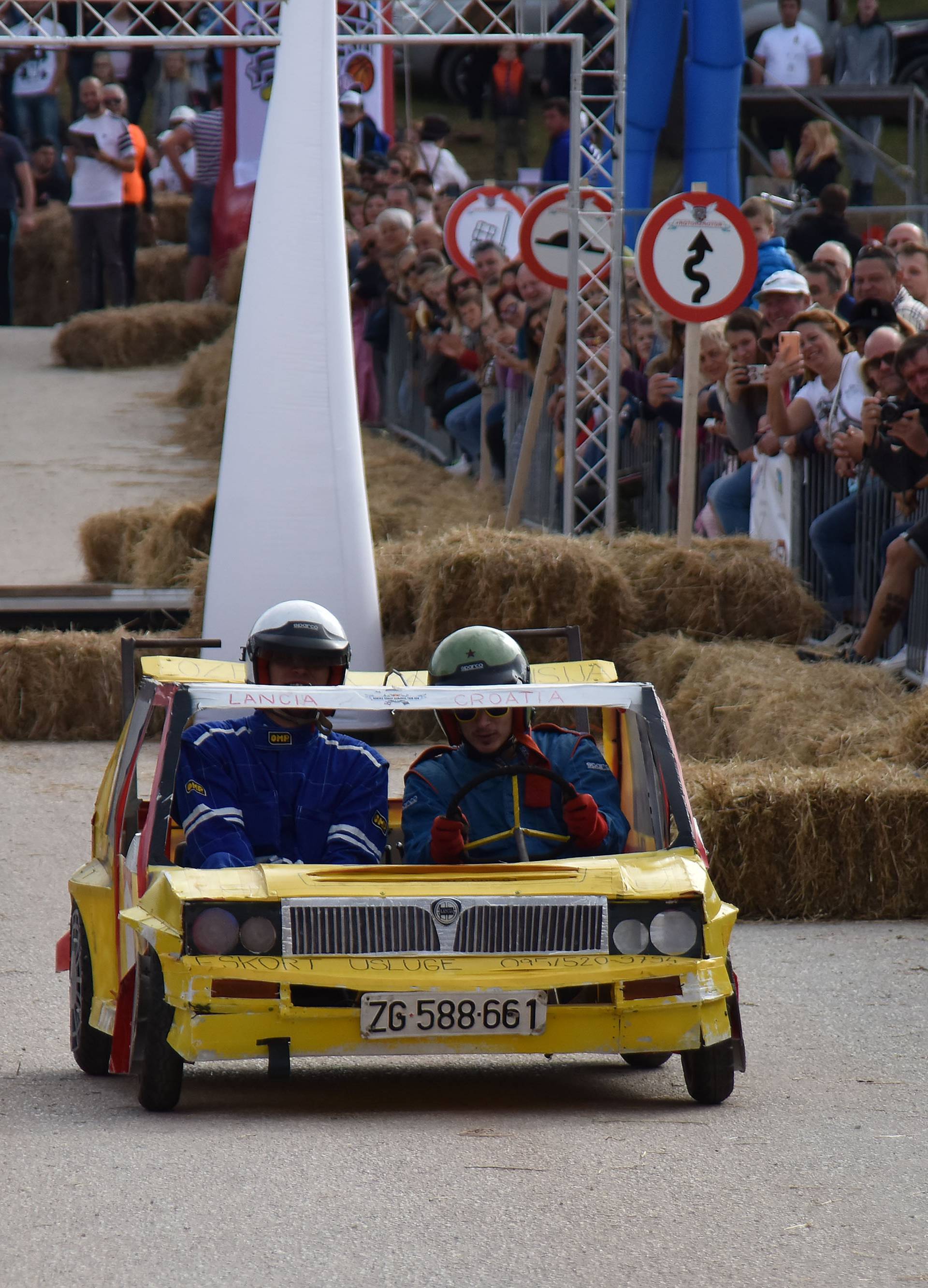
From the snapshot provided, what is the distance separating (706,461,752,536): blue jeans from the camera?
1425 centimetres

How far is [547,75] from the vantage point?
2709 centimetres

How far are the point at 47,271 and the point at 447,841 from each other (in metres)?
26.8

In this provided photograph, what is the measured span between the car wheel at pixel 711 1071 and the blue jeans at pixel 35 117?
2439 centimetres

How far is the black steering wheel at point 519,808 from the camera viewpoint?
6086mm

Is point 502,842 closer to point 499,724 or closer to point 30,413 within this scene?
point 499,724

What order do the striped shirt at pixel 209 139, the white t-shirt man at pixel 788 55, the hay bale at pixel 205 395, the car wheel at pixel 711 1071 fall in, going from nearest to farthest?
the car wheel at pixel 711 1071
the hay bale at pixel 205 395
the white t-shirt man at pixel 788 55
the striped shirt at pixel 209 139

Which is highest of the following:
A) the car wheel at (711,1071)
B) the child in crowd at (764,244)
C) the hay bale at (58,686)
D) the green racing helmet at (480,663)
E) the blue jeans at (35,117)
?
the blue jeans at (35,117)

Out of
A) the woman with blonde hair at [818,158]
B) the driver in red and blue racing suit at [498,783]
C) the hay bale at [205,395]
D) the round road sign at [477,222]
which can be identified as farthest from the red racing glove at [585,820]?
the hay bale at [205,395]

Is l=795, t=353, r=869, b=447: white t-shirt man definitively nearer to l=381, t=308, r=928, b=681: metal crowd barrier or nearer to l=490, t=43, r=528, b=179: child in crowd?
l=381, t=308, r=928, b=681: metal crowd barrier

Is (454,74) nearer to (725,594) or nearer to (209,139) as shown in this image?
(209,139)

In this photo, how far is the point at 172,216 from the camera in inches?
1251

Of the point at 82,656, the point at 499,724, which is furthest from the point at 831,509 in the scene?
the point at 499,724

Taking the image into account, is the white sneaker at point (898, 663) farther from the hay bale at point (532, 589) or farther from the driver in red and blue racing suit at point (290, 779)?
the driver in red and blue racing suit at point (290, 779)

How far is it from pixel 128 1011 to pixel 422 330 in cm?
1451
